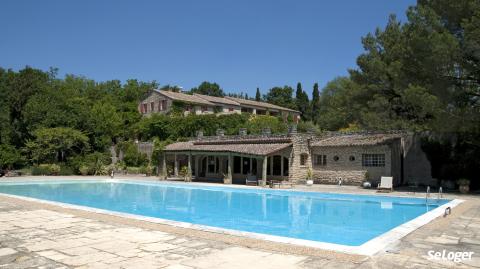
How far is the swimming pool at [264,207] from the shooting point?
12297 mm

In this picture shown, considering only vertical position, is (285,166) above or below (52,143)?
below

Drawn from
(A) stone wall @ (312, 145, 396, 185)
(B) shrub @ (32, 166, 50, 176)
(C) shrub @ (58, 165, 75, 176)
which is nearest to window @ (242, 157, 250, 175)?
(A) stone wall @ (312, 145, 396, 185)

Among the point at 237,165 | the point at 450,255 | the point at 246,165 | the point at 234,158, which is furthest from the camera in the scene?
the point at 234,158

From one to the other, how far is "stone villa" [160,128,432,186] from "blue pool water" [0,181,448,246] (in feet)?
13.5

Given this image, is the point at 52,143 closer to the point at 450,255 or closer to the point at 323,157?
the point at 323,157

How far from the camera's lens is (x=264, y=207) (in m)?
17.8

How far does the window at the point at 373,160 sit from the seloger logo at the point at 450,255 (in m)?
17.0

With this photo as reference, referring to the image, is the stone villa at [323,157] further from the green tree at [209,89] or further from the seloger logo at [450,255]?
the green tree at [209,89]

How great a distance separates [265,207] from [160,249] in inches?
414

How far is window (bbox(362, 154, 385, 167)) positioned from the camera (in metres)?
24.1

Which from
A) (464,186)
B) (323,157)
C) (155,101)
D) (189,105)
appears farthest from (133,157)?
(464,186)

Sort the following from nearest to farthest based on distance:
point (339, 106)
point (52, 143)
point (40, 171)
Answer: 1. point (339, 106)
2. point (40, 171)
3. point (52, 143)

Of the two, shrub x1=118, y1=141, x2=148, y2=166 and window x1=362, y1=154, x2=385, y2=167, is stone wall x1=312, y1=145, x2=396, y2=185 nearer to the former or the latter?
window x1=362, y1=154, x2=385, y2=167

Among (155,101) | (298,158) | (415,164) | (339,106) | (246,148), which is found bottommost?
(415,164)
